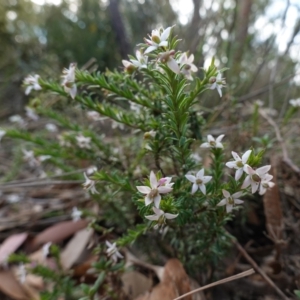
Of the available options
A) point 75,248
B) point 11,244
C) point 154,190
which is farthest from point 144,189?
point 11,244

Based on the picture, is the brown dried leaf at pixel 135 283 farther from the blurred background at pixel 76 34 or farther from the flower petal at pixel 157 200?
the blurred background at pixel 76 34

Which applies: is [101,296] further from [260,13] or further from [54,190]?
[260,13]

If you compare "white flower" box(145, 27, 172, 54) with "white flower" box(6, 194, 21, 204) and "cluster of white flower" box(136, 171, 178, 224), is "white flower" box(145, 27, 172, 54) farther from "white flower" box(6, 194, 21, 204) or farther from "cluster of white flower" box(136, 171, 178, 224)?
"white flower" box(6, 194, 21, 204)

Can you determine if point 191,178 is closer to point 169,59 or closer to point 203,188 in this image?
point 203,188

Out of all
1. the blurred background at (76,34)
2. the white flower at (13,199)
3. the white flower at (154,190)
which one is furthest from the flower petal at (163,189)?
the blurred background at (76,34)

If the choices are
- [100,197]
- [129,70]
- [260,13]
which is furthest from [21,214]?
[260,13]

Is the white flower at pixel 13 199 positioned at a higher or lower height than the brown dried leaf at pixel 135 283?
higher
